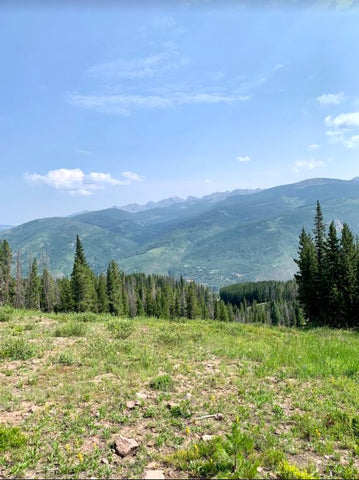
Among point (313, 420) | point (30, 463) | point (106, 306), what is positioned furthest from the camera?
point (106, 306)

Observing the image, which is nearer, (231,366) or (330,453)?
(330,453)

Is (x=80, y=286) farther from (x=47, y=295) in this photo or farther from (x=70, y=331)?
(x=70, y=331)

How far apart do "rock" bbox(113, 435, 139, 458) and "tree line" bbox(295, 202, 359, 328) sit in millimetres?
42792

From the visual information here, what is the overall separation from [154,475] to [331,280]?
1893 inches

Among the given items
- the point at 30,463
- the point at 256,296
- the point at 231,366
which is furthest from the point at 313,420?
the point at 256,296

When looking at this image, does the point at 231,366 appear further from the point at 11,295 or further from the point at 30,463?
the point at 11,295

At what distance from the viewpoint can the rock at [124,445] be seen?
6.35 meters

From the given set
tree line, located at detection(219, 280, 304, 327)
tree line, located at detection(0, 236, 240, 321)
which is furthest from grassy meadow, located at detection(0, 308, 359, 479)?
tree line, located at detection(219, 280, 304, 327)

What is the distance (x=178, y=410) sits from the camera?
8.11 meters

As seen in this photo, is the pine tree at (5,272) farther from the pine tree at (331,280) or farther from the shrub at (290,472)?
the shrub at (290,472)

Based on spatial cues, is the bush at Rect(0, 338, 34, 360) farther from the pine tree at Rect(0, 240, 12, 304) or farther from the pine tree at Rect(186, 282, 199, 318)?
the pine tree at Rect(186, 282, 199, 318)

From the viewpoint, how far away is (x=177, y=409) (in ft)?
26.6

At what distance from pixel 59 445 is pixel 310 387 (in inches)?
318

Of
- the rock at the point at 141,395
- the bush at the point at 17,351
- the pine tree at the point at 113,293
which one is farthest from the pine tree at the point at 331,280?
the pine tree at the point at 113,293
